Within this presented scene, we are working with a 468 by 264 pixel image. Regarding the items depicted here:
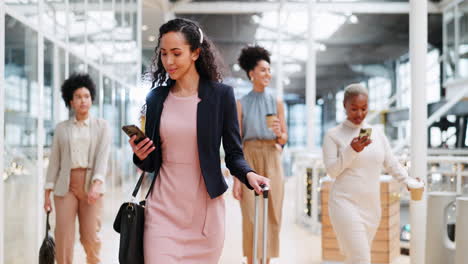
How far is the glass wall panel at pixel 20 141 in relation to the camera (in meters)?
4.11

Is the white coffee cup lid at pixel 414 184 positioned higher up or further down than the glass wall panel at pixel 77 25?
further down

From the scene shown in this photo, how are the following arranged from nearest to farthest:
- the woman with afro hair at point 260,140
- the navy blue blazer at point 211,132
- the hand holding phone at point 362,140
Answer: the navy blue blazer at point 211,132, the hand holding phone at point 362,140, the woman with afro hair at point 260,140

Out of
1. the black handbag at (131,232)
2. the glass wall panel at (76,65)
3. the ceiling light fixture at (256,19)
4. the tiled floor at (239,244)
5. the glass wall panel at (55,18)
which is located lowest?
the tiled floor at (239,244)

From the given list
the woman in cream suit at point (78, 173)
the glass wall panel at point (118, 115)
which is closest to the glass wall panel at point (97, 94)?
the glass wall panel at point (118, 115)

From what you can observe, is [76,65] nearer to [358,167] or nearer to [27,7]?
[27,7]

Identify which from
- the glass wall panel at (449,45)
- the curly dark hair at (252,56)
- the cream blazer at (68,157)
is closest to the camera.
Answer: the cream blazer at (68,157)

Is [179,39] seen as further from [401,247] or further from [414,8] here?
[401,247]

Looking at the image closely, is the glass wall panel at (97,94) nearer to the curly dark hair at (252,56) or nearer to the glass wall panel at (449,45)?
the curly dark hair at (252,56)

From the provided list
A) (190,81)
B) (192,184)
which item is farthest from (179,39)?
(192,184)

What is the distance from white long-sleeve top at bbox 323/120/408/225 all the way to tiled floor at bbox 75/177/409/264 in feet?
5.58

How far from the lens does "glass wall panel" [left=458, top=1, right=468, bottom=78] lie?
15.3 m

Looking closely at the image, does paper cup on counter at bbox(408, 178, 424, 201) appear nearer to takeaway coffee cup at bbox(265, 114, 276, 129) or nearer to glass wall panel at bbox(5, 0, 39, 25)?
takeaway coffee cup at bbox(265, 114, 276, 129)

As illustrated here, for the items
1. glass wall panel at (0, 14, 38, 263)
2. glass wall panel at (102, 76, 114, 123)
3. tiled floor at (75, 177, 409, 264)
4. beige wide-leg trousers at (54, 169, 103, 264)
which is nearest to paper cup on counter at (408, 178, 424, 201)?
tiled floor at (75, 177, 409, 264)

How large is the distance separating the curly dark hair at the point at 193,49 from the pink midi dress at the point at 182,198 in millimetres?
193
